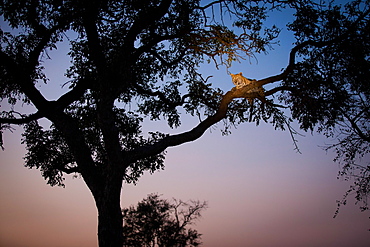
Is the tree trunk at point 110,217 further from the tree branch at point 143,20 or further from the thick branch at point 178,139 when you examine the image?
the tree branch at point 143,20

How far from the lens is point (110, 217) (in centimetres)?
745

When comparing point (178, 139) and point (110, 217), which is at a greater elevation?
point (178, 139)

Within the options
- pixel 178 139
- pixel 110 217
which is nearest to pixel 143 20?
pixel 178 139

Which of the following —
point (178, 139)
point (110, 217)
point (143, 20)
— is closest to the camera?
point (110, 217)

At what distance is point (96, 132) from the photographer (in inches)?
481

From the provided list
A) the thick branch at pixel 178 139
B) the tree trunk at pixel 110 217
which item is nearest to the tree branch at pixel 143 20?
the thick branch at pixel 178 139

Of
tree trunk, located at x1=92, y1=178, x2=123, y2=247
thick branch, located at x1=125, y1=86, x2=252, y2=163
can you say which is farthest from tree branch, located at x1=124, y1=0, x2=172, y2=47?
tree trunk, located at x1=92, y1=178, x2=123, y2=247

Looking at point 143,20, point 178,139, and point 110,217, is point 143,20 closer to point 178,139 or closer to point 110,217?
point 178,139

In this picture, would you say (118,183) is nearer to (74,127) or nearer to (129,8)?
(74,127)

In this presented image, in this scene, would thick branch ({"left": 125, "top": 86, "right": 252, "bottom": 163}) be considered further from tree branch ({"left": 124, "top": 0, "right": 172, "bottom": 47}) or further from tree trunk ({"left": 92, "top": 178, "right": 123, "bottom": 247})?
tree branch ({"left": 124, "top": 0, "right": 172, "bottom": 47})

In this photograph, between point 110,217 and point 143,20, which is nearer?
point 110,217

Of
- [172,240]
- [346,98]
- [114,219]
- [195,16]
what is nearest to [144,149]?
[114,219]

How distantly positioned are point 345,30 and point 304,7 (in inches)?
61.7

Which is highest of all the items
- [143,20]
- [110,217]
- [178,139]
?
[143,20]
